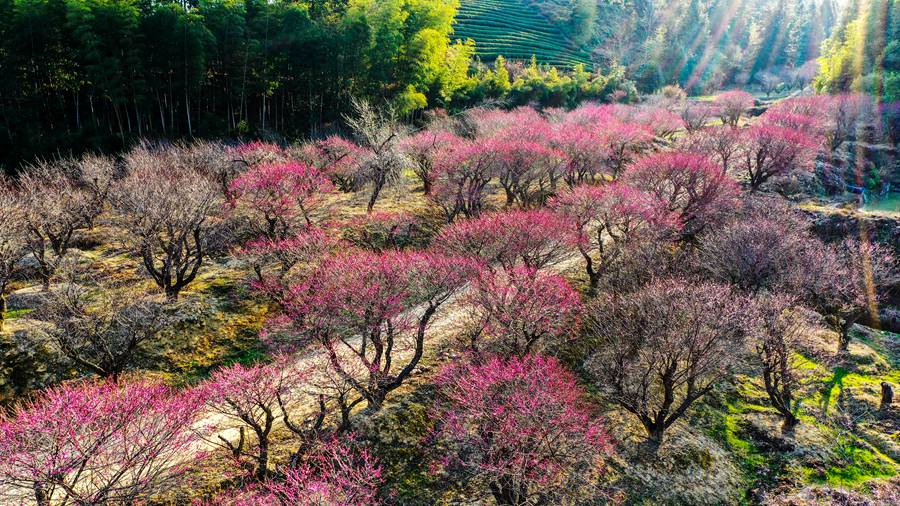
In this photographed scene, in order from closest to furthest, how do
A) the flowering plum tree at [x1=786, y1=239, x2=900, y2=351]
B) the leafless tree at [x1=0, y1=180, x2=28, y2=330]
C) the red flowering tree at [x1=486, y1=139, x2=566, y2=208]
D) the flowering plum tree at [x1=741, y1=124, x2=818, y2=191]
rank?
1. the leafless tree at [x1=0, y1=180, x2=28, y2=330]
2. the flowering plum tree at [x1=786, y1=239, x2=900, y2=351]
3. the red flowering tree at [x1=486, y1=139, x2=566, y2=208]
4. the flowering plum tree at [x1=741, y1=124, x2=818, y2=191]

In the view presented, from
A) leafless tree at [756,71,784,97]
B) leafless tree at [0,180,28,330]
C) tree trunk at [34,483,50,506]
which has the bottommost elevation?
tree trunk at [34,483,50,506]

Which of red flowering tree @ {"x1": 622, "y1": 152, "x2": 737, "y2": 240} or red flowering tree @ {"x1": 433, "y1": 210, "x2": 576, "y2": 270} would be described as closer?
red flowering tree @ {"x1": 433, "y1": 210, "x2": 576, "y2": 270}

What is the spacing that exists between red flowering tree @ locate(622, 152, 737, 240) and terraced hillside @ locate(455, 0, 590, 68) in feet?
240

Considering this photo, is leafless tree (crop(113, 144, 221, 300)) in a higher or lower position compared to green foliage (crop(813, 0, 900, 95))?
lower

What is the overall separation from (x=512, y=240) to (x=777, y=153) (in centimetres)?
3079

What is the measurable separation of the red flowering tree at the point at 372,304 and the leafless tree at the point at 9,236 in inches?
477

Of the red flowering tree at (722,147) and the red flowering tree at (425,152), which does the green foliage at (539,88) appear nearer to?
the red flowering tree at (425,152)

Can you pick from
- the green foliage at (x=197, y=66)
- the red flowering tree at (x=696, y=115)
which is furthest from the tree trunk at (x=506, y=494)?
the red flowering tree at (x=696, y=115)

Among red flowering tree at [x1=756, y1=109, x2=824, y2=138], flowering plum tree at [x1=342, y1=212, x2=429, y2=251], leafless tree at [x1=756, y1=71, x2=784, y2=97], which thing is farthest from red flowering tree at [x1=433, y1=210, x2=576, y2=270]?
leafless tree at [x1=756, y1=71, x2=784, y2=97]

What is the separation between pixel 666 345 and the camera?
51.4 ft

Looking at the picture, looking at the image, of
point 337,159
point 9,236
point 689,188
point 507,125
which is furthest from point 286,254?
point 507,125

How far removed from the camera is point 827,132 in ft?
162

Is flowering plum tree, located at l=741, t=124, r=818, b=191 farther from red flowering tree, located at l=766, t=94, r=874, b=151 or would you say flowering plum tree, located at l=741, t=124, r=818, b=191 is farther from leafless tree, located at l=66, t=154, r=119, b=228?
leafless tree, located at l=66, t=154, r=119, b=228

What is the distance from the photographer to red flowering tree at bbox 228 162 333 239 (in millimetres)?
26250
